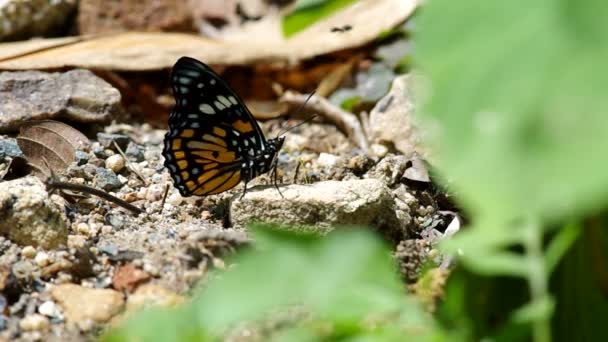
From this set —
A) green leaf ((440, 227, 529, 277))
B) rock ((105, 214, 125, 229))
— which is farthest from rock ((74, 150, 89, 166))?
green leaf ((440, 227, 529, 277))

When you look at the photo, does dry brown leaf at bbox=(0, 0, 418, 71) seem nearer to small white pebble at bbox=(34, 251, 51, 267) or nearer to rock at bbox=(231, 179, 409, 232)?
rock at bbox=(231, 179, 409, 232)

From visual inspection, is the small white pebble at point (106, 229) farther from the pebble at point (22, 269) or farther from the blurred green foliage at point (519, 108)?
the blurred green foliage at point (519, 108)

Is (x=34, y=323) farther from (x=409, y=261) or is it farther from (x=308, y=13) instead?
(x=308, y=13)

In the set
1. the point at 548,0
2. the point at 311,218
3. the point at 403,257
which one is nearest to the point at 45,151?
the point at 311,218

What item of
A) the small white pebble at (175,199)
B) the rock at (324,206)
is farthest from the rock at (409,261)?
the small white pebble at (175,199)

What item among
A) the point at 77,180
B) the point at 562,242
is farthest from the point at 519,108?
the point at 77,180

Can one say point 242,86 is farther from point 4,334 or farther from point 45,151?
point 4,334
